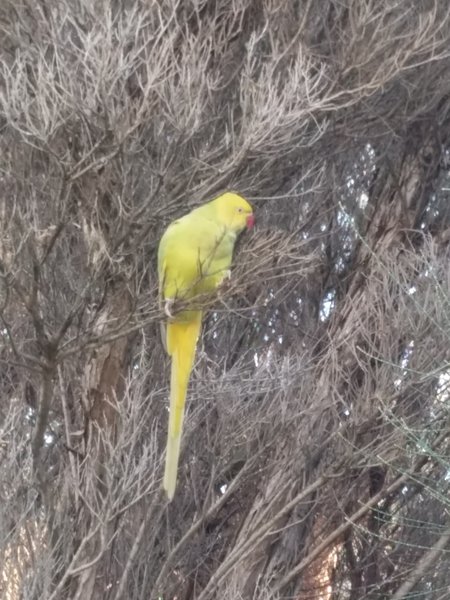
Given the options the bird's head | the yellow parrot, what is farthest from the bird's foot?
the bird's head

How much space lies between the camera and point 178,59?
103 inches

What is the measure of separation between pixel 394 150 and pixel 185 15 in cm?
134

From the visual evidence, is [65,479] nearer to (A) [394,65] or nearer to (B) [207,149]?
(B) [207,149]

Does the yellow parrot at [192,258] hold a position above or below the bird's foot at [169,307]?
above

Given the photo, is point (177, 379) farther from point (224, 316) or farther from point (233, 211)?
point (224, 316)

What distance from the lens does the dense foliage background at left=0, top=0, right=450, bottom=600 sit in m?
2.22

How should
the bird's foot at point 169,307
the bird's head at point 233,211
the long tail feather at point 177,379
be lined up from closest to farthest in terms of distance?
the bird's foot at point 169,307 < the bird's head at point 233,211 < the long tail feather at point 177,379

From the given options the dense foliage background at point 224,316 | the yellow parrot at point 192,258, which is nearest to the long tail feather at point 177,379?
the yellow parrot at point 192,258

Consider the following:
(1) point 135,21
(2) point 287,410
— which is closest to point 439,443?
(2) point 287,410

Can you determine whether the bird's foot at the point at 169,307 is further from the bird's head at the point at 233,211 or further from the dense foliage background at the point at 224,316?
the bird's head at the point at 233,211

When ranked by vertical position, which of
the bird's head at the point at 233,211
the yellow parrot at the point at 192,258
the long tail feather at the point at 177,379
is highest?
the bird's head at the point at 233,211

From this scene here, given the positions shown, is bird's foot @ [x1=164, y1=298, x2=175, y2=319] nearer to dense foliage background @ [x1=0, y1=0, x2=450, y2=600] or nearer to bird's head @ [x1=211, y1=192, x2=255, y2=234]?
dense foliage background @ [x1=0, y1=0, x2=450, y2=600]

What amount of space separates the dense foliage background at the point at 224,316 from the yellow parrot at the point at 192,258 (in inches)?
3.6

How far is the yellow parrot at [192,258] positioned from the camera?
7.20 ft
